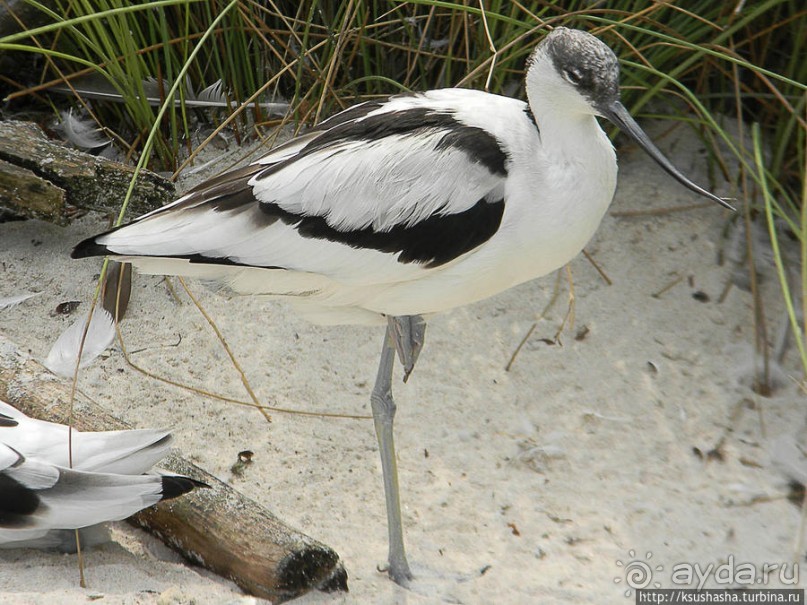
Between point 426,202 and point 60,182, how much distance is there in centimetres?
135

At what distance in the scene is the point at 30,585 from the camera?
81.4 inches

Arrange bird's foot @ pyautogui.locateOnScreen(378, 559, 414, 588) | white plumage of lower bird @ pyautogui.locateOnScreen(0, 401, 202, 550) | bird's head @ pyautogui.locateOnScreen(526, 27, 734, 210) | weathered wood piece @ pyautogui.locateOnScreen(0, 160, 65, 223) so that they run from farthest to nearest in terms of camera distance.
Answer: weathered wood piece @ pyautogui.locateOnScreen(0, 160, 65, 223) → bird's foot @ pyautogui.locateOnScreen(378, 559, 414, 588) → white plumage of lower bird @ pyautogui.locateOnScreen(0, 401, 202, 550) → bird's head @ pyautogui.locateOnScreen(526, 27, 734, 210)

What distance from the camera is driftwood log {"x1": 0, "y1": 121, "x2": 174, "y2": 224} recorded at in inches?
114

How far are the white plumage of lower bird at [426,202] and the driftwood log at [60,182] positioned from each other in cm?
74

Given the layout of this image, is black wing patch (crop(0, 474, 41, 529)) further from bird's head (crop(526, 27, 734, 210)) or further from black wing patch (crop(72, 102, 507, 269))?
bird's head (crop(526, 27, 734, 210))

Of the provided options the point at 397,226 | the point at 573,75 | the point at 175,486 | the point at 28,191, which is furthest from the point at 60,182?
the point at 573,75

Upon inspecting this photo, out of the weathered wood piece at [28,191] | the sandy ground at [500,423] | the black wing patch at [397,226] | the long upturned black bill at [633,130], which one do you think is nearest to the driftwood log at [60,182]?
the weathered wood piece at [28,191]

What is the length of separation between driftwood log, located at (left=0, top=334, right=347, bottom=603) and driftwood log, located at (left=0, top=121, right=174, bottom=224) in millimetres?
803

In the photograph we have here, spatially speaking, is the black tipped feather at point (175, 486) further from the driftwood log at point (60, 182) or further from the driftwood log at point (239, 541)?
the driftwood log at point (60, 182)

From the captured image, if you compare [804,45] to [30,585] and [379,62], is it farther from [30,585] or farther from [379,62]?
[30,585]

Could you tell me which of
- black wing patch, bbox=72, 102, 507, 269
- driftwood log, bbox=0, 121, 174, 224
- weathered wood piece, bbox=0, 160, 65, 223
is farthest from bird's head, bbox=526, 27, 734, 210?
weathered wood piece, bbox=0, 160, 65, 223

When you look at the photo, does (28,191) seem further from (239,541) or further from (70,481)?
(239,541)

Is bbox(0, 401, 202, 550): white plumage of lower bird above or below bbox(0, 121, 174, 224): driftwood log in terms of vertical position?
below

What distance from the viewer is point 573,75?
6.72 feet
